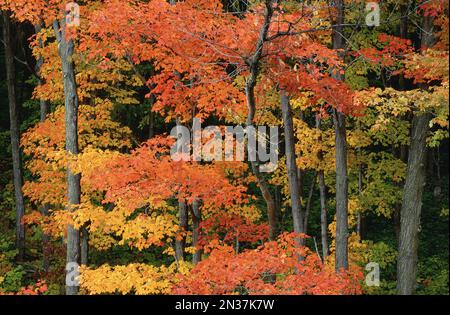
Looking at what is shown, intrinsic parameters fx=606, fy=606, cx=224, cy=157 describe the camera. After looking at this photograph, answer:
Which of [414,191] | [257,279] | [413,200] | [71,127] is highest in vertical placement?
[71,127]

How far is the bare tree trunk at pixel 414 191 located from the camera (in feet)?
43.0

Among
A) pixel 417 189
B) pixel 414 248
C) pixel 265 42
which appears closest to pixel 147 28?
pixel 265 42

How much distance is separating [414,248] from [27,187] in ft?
33.0

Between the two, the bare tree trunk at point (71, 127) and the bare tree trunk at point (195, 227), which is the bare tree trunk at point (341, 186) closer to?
the bare tree trunk at point (195, 227)

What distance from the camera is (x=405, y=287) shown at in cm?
1384

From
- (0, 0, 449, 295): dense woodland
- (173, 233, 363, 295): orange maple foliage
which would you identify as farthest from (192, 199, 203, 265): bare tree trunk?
(173, 233, 363, 295): orange maple foliage

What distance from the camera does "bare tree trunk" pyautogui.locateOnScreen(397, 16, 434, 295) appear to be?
13117 mm

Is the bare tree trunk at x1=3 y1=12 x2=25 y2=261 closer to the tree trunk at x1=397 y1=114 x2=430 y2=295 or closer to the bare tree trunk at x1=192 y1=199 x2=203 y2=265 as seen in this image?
the bare tree trunk at x1=192 y1=199 x2=203 y2=265

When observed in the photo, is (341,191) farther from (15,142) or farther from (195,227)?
(15,142)

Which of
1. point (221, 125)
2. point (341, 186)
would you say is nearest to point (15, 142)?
point (221, 125)

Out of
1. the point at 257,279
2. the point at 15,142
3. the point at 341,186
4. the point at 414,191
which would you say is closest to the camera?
the point at 257,279

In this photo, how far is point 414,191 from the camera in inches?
521

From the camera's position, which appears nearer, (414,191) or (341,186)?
(341,186)

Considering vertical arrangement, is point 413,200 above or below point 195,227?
above
